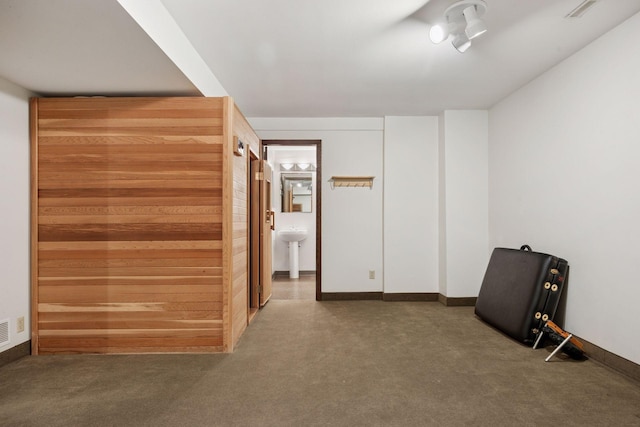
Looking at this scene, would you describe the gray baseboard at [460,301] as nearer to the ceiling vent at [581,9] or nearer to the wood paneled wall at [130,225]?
the wood paneled wall at [130,225]

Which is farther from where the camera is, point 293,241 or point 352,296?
point 293,241

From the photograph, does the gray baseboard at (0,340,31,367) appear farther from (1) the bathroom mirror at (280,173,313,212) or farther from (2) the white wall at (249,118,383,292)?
(1) the bathroom mirror at (280,173,313,212)

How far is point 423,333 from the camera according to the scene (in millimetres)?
3271

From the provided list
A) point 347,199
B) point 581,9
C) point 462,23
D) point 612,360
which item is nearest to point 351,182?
point 347,199

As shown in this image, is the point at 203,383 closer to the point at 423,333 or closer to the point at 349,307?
the point at 423,333

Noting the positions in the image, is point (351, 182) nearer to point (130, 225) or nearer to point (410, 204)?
point (410, 204)

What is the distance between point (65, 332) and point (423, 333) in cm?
310

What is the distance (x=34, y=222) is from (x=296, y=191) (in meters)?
4.33

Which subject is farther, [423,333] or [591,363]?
[423,333]

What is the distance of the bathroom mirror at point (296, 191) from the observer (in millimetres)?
6590

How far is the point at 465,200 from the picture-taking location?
14.4ft

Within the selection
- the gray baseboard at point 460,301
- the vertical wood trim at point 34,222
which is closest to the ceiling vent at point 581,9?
the gray baseboard at point 460,301

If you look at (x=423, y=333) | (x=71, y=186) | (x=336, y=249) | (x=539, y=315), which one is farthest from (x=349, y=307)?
(x=71, y=186)

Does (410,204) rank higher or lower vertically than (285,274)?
higher
